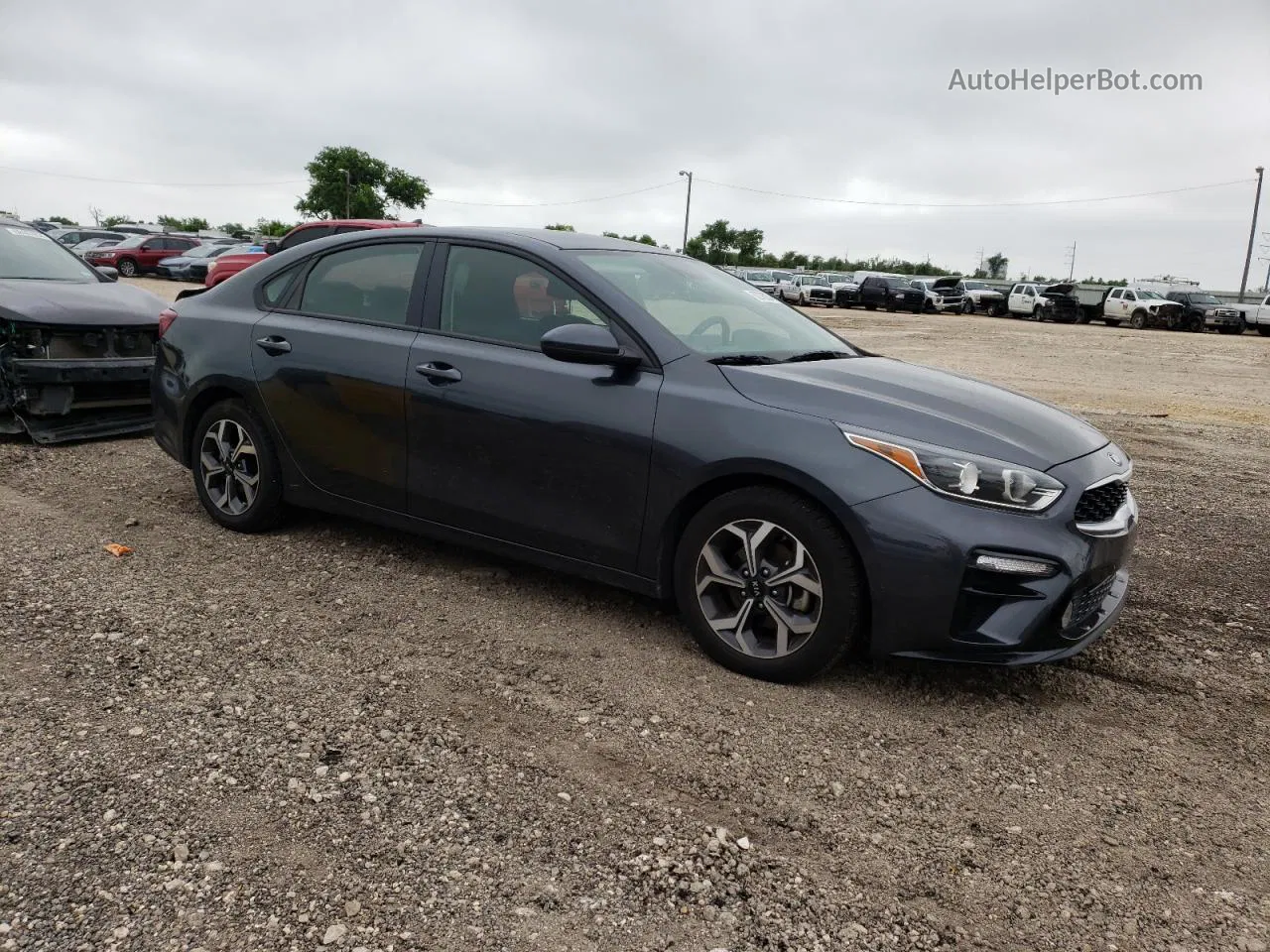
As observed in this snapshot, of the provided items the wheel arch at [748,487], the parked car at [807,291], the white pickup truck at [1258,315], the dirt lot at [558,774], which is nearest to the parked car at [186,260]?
the parked car at [807,291]

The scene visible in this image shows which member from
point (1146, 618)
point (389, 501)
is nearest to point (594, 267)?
point (389, 501)

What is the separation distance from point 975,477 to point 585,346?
144 cm

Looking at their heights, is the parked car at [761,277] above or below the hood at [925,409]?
above

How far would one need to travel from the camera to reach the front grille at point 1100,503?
3.30 meters

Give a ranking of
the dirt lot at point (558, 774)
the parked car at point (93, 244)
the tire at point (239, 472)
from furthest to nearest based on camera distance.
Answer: the parked car at point (93, 244), the tire at point (239, 472), the dirt lot at point (558, 774)

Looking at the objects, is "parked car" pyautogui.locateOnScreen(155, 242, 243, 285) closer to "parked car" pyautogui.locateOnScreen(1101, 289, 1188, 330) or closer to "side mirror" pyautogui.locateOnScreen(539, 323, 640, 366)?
"side mirror" pyautogui.locateOnScreen(539, 323, 640, 366)

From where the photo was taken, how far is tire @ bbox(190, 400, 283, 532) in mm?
4789

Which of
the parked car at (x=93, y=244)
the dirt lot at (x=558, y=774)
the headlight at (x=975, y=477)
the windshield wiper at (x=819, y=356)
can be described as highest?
the parked car at (x=93, y=244)

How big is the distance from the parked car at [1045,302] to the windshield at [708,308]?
36.7 meters

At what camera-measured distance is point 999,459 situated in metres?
3.23

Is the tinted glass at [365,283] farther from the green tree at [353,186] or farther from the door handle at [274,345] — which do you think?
the green tree at [353,186]

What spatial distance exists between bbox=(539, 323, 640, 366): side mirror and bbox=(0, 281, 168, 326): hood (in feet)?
15.2

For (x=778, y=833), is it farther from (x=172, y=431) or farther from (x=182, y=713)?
(x=172, y=431)

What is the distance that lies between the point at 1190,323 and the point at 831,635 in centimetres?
3630
